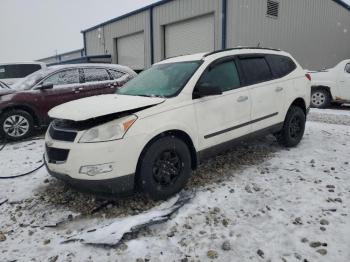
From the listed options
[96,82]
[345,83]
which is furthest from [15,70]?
[345,83]

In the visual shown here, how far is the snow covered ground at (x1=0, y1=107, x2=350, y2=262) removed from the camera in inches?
112

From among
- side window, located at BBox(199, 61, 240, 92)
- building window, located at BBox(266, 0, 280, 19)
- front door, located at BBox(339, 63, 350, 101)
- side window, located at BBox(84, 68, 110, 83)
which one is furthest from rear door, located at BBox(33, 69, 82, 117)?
building window, located at BBox(266, 0, 280, 19)

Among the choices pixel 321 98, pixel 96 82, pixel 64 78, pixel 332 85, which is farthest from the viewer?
pixel 321 98

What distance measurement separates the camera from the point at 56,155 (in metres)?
3.54

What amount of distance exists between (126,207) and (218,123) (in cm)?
164

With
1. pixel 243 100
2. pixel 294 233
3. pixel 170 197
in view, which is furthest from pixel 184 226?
pixel 243 100

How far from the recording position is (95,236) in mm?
3035

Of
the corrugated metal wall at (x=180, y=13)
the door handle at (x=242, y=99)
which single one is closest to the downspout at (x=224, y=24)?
the corrugated metal wall at (x=180, y=13)

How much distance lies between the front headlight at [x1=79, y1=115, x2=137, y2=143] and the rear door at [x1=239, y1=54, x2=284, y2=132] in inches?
86.5

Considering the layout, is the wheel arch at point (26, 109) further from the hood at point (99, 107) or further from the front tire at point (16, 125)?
the hood at point (99, 107)

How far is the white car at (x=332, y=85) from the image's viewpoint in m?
10.5

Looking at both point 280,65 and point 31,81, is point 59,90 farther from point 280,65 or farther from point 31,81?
point 280,65

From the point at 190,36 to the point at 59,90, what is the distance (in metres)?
9.77

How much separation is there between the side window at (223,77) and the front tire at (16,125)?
4.62 meters
